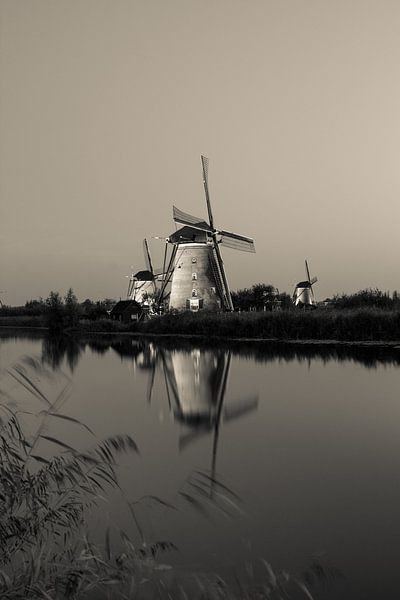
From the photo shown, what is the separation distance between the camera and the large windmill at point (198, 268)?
39906 millimetres

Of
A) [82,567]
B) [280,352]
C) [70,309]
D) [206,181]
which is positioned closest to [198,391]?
[280,352]

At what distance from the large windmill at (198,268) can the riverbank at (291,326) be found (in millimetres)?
1257

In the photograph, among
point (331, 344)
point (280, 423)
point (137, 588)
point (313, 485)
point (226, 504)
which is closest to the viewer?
point (137, 588)

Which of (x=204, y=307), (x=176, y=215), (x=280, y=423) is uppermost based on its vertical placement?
(x=176, y=215)

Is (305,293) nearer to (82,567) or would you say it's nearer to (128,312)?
(128,312)

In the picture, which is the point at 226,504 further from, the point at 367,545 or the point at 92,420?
the point at 92,420

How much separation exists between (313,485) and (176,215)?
35074 millimetres

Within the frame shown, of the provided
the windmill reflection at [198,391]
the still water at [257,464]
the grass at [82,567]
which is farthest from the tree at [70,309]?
the grass at [82,567]

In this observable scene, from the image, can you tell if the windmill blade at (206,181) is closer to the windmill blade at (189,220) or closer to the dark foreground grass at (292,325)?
the windmill blade at (189,220)

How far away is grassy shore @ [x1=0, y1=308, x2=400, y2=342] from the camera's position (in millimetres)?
29625

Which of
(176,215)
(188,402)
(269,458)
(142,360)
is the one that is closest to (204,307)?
(176,215)

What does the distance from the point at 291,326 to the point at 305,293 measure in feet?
118

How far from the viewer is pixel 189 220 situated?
41.4 meters

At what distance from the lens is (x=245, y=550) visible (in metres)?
4.85
